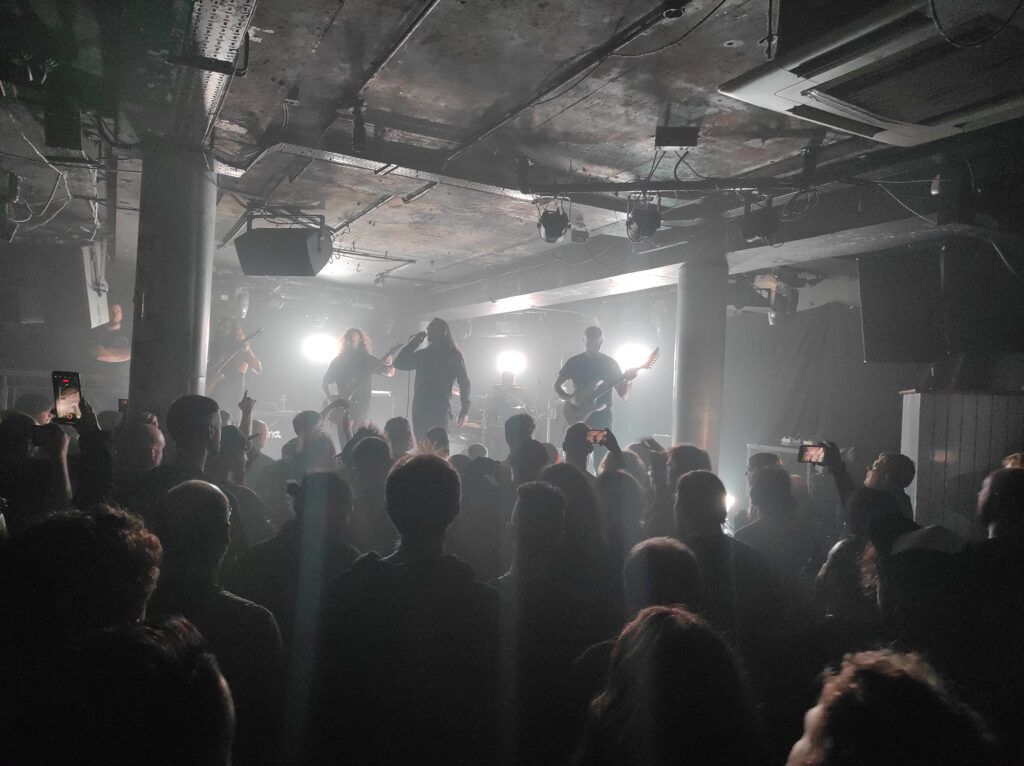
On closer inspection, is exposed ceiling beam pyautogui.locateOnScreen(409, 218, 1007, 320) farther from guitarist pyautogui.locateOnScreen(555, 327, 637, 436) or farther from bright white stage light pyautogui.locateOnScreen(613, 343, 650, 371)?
bright white stage light pyautogui.locateOnScreen(613, 343, 650, 371)

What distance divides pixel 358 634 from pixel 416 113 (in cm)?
479

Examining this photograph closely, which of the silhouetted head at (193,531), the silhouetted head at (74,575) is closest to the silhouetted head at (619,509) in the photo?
the silhouetted head at (193,531)

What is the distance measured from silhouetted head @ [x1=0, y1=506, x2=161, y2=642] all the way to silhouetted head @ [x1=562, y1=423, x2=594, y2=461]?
9.61ft

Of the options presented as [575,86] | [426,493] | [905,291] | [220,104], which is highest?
[575,86]

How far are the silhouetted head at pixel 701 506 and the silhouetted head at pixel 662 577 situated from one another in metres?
0.70

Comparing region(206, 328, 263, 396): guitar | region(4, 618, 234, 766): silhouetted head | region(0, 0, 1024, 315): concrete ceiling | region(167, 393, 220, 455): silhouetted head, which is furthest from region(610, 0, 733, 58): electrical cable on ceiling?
region(206, 328, 263, 396): guitar

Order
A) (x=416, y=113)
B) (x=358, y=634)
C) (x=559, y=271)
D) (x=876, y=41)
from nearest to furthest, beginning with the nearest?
(x=358, y=634), (x=876, y=41), (x=416, y=113), (x=559, y=271)

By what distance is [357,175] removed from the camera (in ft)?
23.4

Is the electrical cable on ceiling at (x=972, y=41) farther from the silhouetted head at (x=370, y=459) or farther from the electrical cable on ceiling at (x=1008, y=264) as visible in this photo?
the electrical cable on ceiling at (x=1008, y=264)

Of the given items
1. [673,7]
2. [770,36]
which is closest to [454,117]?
[673,7]

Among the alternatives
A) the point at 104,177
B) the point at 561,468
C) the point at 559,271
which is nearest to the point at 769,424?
the point at 559,271

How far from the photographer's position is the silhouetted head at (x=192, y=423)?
299cm

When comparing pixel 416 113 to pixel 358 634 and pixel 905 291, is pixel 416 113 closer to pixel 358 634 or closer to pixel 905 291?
pixel 358 634

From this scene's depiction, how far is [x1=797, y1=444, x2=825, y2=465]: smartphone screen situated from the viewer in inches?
123
